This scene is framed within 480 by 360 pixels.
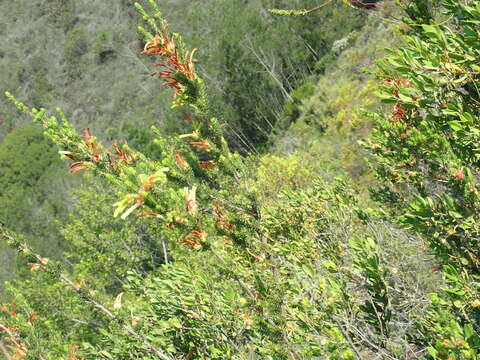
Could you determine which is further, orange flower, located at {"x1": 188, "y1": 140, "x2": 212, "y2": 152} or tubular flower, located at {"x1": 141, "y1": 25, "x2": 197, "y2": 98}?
orange flower, located at {"x1": 188, "y1": 140, "x2": 212, "y2": 152}

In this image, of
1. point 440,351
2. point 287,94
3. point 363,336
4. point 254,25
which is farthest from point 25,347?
point 254,25

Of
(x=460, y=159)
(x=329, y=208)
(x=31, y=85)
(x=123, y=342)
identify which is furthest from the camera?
(x=31, y=85)

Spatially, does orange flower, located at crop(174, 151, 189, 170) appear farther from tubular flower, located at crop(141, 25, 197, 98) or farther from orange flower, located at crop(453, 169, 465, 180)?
orange flower, located at crop(453, 169, 465, 180)

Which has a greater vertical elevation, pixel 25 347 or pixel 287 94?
pixel 25 347

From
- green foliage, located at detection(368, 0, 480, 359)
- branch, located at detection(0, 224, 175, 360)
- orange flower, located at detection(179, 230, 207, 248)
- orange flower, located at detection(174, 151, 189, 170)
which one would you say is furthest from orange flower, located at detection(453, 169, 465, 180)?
branch, located at detection(0, 224, 175, 360)

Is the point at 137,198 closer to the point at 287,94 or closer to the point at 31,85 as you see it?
the point at 287,94

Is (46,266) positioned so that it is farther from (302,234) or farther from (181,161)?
(302,234)

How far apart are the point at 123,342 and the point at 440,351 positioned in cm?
209

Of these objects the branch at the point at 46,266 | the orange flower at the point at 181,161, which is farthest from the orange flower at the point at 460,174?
the branch at the point at 46,266

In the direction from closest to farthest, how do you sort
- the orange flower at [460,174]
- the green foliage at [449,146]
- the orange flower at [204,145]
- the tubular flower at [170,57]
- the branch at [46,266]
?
the green foliage at [449,146] < the orange flower at [460,174] < the tubular flower at [170,57] < the orange flower at [204,145] < the branch at [46,266]

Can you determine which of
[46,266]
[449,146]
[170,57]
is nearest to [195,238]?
[170,57]

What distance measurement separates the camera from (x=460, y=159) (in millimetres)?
2518

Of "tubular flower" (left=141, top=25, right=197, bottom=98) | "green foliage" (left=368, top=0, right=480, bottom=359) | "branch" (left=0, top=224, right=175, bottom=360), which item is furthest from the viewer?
"branch" (left=0, top=224, right=175, bottom=360)

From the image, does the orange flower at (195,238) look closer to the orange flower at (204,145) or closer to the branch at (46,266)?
the orange flower at (204,145)
